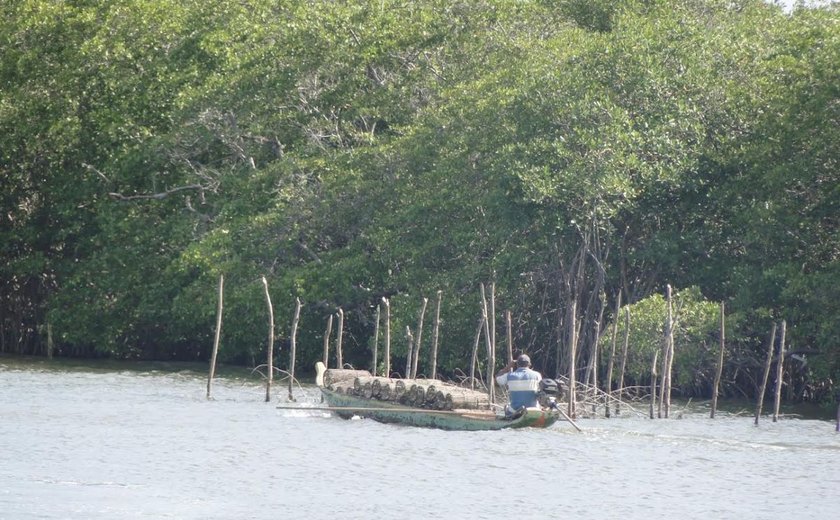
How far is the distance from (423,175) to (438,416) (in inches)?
399

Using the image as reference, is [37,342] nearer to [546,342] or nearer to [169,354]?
[169,354]

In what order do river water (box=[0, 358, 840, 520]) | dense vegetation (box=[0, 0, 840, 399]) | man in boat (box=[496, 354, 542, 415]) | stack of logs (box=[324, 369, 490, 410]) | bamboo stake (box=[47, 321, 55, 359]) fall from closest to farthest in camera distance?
river water (box=[0, 358, 840, 520])
man in boat (box=[496, 354, 542, 415])
stack of logs (box=[324, 369, 490, 410])
dense vegetation (box=[0, 0, 840, 399])
bamboo stake (box=[47, 321, 55, 359])

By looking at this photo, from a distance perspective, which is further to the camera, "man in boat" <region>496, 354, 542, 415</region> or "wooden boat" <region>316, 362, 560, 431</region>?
"man in boat" <region>496, 354, 542, 415</region>

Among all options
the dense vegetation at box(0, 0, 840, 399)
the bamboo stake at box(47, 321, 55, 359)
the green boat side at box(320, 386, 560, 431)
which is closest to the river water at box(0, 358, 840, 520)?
the green boat side at box(320, 386, 560, 431)

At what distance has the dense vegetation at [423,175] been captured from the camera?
31.8 meters

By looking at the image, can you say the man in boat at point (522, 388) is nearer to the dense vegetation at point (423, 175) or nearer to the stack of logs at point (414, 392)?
the stack of logs at point (414, 392)

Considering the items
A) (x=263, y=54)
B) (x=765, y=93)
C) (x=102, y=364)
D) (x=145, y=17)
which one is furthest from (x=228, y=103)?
(x=765, y=93)

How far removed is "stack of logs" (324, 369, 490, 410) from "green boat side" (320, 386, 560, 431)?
0.45 feet

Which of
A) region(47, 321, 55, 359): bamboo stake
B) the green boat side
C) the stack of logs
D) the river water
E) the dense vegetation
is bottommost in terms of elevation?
the river water

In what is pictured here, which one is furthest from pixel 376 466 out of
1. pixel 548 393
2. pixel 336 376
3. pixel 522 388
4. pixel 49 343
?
pixel 49 343

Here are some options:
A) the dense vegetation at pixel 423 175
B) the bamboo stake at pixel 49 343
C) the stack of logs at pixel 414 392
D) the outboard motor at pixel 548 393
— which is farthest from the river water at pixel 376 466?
the bamboo stake at pixel 49 343

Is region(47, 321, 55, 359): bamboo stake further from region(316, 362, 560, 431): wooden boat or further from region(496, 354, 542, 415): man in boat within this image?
region(496, 354, 542, 415): man in boat

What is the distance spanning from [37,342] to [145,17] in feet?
31.8

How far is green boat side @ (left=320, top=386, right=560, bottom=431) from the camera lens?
80.5ft
